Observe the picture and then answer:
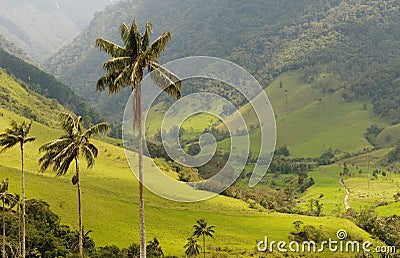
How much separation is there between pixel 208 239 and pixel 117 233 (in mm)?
17361

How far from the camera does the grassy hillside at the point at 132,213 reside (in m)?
81.5

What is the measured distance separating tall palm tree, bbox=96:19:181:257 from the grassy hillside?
175 feet

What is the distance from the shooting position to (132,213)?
301 ft

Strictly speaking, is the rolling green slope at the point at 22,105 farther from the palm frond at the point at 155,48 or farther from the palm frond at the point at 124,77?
the palm frond at the point at 155,48

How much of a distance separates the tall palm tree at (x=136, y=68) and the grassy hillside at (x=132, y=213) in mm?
53231

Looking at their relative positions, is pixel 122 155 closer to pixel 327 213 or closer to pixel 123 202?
pixel 123 202

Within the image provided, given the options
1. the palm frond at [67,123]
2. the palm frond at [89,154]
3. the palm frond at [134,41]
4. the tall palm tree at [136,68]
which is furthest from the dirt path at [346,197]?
the palm frond at [134,41]

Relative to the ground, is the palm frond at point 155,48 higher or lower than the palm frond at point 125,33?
lower

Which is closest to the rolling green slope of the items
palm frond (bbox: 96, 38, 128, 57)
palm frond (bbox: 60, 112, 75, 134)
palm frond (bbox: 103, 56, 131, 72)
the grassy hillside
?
the grassy hillside

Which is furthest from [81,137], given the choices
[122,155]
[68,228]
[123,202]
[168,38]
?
[122,155]

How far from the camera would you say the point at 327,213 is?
449 feet

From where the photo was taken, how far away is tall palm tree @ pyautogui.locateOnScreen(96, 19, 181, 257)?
2480 cm

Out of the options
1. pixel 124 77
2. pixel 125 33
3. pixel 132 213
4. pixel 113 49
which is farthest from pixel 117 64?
pixel 132 213

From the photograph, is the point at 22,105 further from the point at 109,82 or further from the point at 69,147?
the point at 109,82
